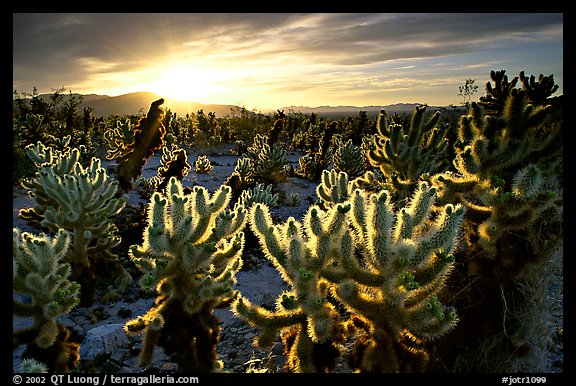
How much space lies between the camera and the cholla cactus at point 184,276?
3410mm

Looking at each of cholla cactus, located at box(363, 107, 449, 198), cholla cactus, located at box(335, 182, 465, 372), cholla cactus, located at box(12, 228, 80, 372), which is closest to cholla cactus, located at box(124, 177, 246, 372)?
cholla cactus, located at box(12, 228, 80, 372)

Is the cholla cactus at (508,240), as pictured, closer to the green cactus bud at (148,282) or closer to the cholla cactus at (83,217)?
the green cactus bud at (148,282)

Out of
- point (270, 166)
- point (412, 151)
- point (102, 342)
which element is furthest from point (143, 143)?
point (270, 166)

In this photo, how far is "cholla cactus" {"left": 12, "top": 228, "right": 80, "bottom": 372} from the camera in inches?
131

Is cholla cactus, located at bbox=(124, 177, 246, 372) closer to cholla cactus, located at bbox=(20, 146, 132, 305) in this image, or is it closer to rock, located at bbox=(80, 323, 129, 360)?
rock, located at bbox=(80, 323, 129, 360)

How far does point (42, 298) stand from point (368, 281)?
Result: 268 centimetres

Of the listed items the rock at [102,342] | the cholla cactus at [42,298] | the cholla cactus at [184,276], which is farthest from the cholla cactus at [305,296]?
the rock at [102,342]

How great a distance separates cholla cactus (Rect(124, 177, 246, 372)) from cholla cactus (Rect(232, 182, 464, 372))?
1.47ft

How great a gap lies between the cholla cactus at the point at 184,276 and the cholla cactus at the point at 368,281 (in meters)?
0.45
